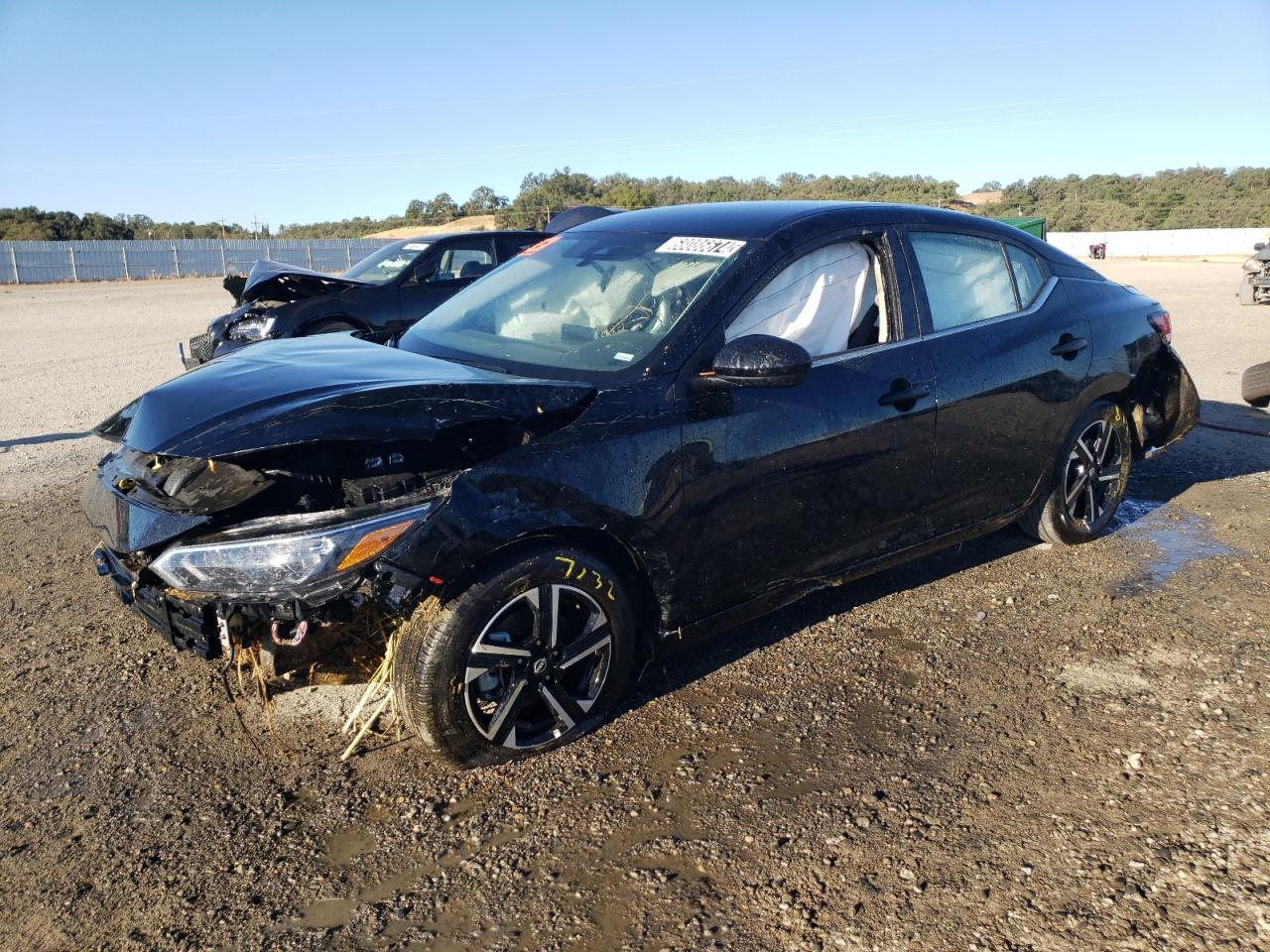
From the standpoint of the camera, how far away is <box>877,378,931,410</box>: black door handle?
392cm

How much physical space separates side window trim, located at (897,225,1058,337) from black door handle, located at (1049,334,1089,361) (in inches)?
8.1

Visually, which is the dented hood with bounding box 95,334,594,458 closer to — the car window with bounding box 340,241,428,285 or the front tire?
the front tire

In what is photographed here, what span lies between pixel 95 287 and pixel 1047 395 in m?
40.2

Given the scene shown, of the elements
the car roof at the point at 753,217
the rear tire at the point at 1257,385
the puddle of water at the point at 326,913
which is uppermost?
the car roof at the point at 753,217

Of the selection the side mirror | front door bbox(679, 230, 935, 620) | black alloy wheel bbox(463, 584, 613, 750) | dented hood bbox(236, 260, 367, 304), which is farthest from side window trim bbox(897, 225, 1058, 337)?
dented hood bbox(236, 260, 367, 304)

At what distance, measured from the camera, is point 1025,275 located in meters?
4.79

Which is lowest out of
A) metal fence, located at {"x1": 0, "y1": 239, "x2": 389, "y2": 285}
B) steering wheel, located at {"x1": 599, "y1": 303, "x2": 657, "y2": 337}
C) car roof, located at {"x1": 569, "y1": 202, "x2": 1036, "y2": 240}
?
steering wheel, located at {"x1": 599, "y1": 303, "x2": 657, "y2": 337}

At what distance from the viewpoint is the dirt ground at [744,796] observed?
2516mm

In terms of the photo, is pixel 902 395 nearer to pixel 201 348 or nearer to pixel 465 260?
pixel 201 348

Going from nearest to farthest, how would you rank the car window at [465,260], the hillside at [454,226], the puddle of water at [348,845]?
1. the puddle of water at [348,845]
2. the car window at [465,260]
3. the hillside at [454,226]

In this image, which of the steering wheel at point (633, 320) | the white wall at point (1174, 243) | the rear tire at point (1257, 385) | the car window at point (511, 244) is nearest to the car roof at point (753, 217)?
the steering wheel at point (633, 320)

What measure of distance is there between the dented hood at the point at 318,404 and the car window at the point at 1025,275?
2556 mm

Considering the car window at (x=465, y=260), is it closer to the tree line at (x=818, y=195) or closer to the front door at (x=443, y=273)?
the front door at (x=443, y=273)

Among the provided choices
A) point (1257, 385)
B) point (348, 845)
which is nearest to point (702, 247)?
point (348, 845)
